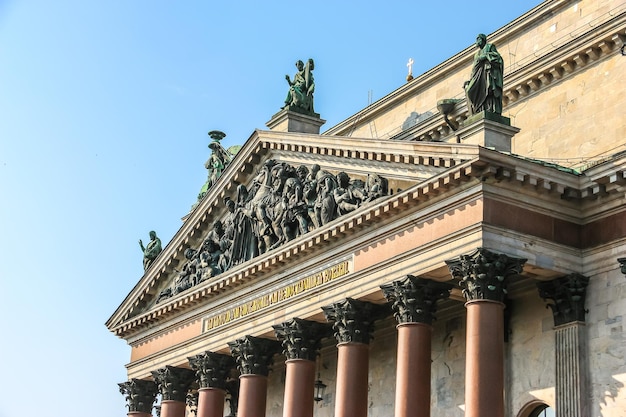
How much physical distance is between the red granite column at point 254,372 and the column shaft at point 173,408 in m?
5.40

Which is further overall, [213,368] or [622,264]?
[213,368]

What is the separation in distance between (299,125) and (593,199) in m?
11.9

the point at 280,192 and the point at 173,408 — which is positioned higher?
the point at 280,192

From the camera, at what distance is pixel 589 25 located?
33.9m

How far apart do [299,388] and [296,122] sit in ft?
28.9

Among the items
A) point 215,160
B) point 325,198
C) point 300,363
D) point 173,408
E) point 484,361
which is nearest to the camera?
point 484,361

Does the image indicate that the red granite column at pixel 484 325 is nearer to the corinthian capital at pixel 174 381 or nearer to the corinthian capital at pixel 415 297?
the corinthian capital at pixel 415 297

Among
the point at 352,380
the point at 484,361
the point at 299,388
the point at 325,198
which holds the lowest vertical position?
the point at 484,361

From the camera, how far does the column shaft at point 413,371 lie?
26.8 m

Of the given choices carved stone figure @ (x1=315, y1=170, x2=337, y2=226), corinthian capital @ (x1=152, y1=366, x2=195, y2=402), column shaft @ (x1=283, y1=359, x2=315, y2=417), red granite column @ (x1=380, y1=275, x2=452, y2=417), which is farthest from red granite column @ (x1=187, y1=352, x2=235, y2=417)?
red granite column @ (x1=380, y1=275, x2=452, y2=417)

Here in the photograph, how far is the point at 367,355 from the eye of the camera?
30031 mm

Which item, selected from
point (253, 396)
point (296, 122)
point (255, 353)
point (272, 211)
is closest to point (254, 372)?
point (255, 353)

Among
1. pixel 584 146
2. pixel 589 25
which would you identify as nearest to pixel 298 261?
pixel 584 146

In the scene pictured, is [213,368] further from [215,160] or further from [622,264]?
[622,264]
